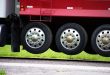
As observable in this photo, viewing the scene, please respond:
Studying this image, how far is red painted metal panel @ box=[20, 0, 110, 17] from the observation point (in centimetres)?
1254

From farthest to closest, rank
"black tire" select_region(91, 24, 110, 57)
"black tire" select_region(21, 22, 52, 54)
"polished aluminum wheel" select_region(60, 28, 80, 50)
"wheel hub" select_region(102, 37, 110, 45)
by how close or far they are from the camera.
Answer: "black tire" select_region(21, 22, 52, 54), "black tire" select_region(91, 24, 110, 57), "polished aluminum wheel" select_region(60, 28, 80, 50), "wheel hub" select_region(102, 37, 110, 45)

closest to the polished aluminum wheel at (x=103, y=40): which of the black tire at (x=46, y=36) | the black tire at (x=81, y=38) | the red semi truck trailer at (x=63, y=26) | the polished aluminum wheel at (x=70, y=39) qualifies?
the red semi truck trailer at (x=63, y=26)

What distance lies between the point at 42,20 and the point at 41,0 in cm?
56

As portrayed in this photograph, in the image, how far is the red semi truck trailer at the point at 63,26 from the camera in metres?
12.6

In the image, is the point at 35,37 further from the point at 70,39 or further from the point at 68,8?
the point at 68,8

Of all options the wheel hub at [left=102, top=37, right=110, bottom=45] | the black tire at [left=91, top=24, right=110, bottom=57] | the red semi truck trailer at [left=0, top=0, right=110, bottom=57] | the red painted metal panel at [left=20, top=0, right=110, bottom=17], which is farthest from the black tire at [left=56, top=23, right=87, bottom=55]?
the wheel hub at [left=102, top=37, right=110, bottom=45]

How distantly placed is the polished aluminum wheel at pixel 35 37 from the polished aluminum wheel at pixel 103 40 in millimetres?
1448

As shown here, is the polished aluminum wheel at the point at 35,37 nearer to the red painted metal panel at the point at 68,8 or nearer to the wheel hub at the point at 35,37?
the wheel hub at the point at 35,37

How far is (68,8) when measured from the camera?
12.7m

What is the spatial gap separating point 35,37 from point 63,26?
827mm

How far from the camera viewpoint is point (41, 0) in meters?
12.8

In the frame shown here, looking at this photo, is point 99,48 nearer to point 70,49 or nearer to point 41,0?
point 70,49

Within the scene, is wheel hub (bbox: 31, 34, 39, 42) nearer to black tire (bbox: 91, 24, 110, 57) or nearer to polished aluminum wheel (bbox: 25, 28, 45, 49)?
polished aluminum wheel (bbox: 25, 28, 45, 49)

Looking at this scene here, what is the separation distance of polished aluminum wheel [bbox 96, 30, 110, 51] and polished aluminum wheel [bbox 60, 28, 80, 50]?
1.77 ft
